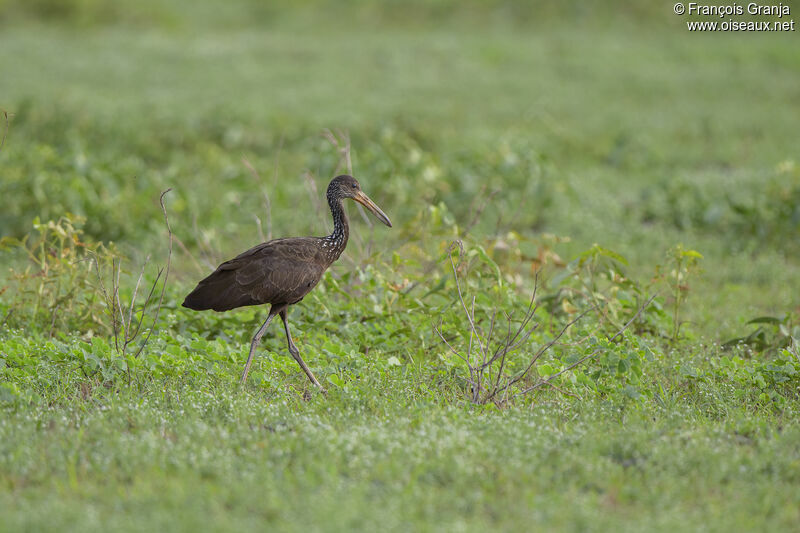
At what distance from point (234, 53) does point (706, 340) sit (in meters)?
14.4

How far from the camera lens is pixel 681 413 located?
207 inches

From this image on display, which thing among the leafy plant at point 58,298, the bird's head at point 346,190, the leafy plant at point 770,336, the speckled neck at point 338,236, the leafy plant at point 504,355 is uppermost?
the bird's head at point 346,190

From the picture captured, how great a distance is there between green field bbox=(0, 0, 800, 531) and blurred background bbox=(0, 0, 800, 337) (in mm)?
61

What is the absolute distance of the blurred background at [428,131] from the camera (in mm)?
9289

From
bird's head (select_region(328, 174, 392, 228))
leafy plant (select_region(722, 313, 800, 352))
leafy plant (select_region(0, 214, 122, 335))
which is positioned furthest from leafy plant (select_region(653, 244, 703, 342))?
leafy plant (select_region(0, 214, 122, 335))

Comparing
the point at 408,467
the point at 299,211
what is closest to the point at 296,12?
the point at 299,211

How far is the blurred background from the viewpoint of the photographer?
9.29 metres

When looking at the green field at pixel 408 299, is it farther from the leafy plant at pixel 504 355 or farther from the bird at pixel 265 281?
the bird at pixel 265 281

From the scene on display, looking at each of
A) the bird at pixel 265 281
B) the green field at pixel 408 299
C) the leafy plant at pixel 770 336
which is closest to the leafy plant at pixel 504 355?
the green field at pixel 408 299

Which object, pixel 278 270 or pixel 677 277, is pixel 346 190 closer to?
pixel 278 270

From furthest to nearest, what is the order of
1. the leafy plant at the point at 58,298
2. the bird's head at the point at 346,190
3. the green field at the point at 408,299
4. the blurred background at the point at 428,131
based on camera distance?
1. the blurred background at the point at 428,131
2. the leafy plant at the point at 58,298
3. the bird's head at the point at 346,190
4. the green field at the point at 408,299

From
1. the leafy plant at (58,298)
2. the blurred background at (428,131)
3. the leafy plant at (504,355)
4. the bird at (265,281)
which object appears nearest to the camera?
the leafy plant at (504,355)

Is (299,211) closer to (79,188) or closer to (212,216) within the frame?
(212,216)

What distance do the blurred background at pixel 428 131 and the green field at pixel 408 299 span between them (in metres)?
0.06
